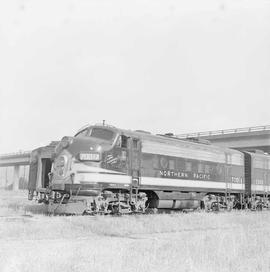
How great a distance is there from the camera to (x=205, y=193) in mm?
22625

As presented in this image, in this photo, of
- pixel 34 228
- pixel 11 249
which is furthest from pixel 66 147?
pixel 11 249

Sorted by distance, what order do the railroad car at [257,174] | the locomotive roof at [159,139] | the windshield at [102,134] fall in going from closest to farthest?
the windshield at [102,134] < the locomotive roof at [159,139] < the railroad car at [257,174]

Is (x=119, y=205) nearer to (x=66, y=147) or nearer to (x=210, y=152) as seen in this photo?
(x=66, y=147)

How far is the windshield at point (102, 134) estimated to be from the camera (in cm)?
1777

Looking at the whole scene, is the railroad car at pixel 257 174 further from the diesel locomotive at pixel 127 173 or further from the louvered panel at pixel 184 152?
the louvered panel at pixel 184 152

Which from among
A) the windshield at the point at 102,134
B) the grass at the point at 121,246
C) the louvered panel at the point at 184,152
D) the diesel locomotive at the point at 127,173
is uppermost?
the windshield at the point at 102,134

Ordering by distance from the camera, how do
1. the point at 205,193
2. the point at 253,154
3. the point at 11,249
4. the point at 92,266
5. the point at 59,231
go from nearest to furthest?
the point at 92,266 < the point at 11,249 < the point at 59,231 < the point at 205,193 < the point at 253,154

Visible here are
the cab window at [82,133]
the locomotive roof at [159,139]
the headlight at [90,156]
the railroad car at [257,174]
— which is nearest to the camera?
the headlight at [90,156]

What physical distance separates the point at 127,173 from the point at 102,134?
1957 millimetres

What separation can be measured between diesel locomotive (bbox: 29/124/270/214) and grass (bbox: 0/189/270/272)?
1489 millimetres

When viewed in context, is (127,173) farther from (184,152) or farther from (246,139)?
(246,139)

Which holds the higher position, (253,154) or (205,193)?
(253,154)

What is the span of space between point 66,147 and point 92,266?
1005 cm

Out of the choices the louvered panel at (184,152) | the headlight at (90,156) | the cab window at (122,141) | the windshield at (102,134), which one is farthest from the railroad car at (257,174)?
the headlight at (90,156)
